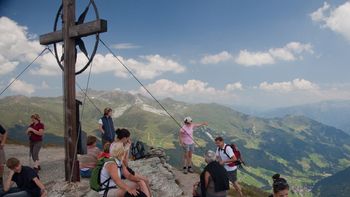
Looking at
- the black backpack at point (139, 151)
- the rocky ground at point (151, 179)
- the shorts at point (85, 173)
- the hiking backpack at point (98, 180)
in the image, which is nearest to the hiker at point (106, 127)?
the rocky ground at point (151, 179)

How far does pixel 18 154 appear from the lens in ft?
79.4

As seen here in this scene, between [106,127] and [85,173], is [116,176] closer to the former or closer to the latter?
[85,173]

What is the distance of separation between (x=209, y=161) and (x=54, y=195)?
6.27 m

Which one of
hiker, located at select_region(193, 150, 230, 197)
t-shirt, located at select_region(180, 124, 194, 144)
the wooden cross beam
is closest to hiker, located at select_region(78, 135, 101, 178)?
the wooden cross beam

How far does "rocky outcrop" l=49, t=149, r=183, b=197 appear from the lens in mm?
12195

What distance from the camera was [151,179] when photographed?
48.2 feet

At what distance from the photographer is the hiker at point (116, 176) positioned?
7027 millimetres

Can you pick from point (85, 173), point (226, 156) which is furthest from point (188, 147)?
point (85, 173)

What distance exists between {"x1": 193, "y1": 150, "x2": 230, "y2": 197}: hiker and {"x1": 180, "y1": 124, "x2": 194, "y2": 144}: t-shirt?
668 centimetres

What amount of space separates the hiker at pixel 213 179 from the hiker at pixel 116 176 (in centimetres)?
212

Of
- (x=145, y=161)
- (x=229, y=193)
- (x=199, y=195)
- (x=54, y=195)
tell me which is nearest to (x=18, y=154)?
(x=145, y=161)

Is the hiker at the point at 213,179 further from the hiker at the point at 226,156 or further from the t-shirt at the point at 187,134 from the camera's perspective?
the t-shirt at the point at 187,134

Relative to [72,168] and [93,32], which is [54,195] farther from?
[93,32]

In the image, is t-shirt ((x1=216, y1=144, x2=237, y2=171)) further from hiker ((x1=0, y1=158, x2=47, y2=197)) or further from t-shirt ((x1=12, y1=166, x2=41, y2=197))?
t-shirt ((x1=12, y1=166, x2=41, y2=197))
